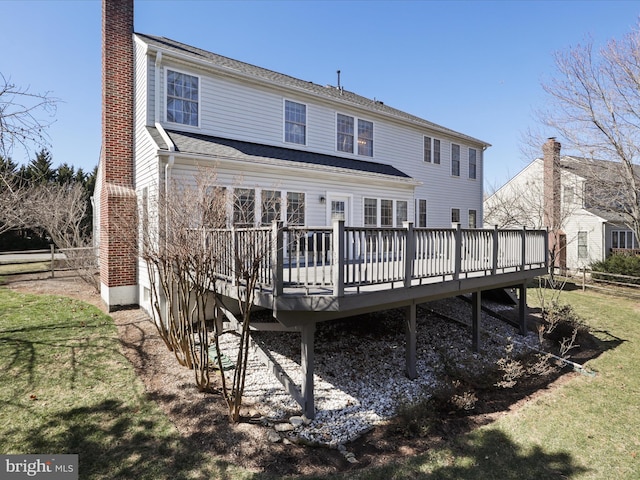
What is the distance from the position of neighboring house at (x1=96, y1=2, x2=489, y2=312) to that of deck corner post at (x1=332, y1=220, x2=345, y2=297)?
90.4 inches

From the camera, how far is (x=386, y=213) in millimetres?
12500

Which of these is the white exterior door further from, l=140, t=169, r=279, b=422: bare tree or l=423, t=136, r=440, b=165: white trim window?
l=423, t=136, r=440, b=165: white trim window

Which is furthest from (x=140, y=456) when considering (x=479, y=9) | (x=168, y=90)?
(x=479, y=9)

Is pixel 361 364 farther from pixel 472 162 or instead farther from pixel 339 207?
pixel 472 162

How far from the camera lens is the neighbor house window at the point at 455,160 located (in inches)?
679

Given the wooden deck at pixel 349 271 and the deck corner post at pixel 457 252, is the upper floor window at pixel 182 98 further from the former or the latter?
the deck corner post at pixel 457 252

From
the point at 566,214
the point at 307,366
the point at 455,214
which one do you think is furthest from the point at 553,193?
the point at 307,366

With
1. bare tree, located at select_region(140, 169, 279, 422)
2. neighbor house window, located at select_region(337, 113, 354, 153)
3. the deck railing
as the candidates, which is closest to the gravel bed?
bare tree, located at select_region(140, 169, 279, 422)

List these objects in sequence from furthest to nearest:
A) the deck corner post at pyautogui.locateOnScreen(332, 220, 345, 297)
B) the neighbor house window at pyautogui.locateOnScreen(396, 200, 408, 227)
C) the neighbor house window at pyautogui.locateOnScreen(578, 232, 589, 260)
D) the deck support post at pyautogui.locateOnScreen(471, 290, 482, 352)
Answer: the neighbor house window at pyautogui.locateOnScreen(578, 232, 589, 260) → the neighbor house window at pyautogui.locateOnScreen(396, 200, 408, 227) → the deck support post at pyautogui.locateOnScreen(471, 290, 482, 352) → the deck corner post at pyautogui.locateOnScreen(332, 220, 345, 297)

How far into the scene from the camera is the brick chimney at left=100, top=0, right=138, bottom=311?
30.5 ft

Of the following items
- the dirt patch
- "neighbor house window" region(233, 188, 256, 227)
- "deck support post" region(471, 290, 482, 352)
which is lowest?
the dirt patch

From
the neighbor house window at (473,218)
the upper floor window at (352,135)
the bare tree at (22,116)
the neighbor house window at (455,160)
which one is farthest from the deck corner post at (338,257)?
Result: the neighbor house window at (473,218)

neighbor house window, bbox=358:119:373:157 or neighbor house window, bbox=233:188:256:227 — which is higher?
neighbor house window, bbox=358:119:373:157

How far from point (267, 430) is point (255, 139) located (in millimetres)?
8537
